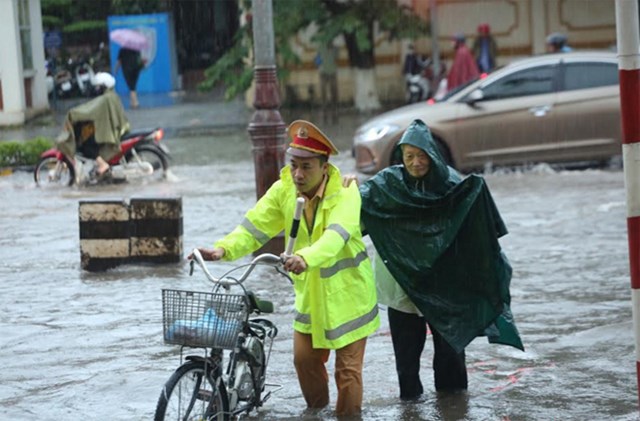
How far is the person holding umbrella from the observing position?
3269cm

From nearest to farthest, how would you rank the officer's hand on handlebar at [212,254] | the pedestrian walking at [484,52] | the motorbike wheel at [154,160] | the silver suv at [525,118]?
the officer's hand on handlebar at [212,254] < the silver suv at [525,118] < the motorbike wheel at [154,160] < the pedestrian walking at [484,52]

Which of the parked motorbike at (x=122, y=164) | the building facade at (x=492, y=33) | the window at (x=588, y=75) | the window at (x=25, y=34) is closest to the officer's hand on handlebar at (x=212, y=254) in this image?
the window at (x=588, y=75)

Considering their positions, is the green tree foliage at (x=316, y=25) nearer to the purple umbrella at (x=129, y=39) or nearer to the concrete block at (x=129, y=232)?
the purple umbrella at (x=129, y=39)

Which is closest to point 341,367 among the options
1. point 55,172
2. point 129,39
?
point 55,172

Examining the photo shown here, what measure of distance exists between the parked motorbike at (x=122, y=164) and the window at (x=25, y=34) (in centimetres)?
1060

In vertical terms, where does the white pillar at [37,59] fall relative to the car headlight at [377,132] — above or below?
above

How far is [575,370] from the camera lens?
7.92 meters

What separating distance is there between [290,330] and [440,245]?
2356mm

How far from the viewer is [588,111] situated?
17.5 meters

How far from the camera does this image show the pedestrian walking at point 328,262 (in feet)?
21.2

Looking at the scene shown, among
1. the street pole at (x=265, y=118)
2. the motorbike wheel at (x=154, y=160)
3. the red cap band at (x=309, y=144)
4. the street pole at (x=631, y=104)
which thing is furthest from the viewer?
the motorbike wheel at (x=154, y=160)

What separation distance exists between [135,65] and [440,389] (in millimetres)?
26709

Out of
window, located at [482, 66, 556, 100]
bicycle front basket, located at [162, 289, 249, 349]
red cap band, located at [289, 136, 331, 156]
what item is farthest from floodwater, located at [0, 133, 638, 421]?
window, located at [482, 66, 556, 100]

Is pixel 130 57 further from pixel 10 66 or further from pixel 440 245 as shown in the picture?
pixel 440 245
